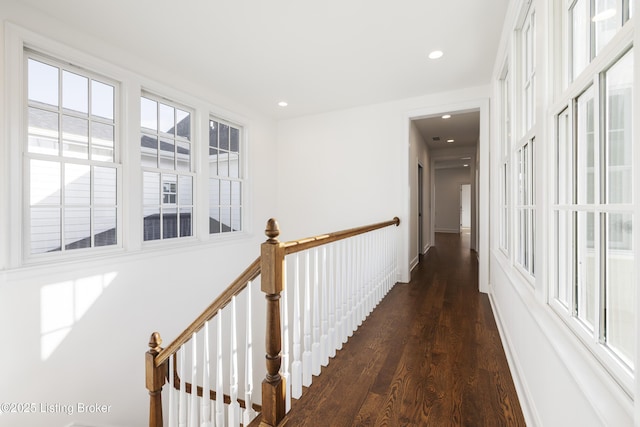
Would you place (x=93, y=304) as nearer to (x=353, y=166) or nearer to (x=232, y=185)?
(x=232, y=185)

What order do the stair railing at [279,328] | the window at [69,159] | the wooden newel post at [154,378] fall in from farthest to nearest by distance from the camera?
1. the window at [69,159]
2. the wooden newel post at [154,378]
3. the stair railing at [279,328]

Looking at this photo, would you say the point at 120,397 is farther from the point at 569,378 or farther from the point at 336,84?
the point at 336,84

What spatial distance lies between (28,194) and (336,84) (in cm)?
331

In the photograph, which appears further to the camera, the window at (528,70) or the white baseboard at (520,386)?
the window at (528,70)

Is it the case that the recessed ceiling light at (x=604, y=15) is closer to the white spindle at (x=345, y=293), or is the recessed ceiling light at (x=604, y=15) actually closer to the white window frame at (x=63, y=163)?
the white spindle at (x=345, y=293)

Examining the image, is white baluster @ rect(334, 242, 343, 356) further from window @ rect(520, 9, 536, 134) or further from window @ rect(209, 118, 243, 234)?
window @ rect(209, 118, 243, 234)

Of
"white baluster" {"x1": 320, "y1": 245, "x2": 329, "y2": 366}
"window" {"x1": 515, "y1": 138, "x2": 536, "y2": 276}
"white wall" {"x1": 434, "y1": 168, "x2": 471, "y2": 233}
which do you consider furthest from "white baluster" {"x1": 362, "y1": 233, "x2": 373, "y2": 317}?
"white wall" {"x1": 434, "y1": 168, "x2": 471, "y2": 233}

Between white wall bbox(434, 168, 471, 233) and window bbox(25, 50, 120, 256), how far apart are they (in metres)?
10.0

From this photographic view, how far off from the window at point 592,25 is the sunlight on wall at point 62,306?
366cm

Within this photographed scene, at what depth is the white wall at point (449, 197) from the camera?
1062 centimetres

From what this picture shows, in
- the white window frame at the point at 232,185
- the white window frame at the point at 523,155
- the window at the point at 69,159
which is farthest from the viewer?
the white window frame at the point at 232,185

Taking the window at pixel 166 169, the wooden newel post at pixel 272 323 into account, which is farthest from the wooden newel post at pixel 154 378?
the window at pixel 166 169

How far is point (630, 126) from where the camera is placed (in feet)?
2.44

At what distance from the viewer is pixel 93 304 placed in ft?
8.57
